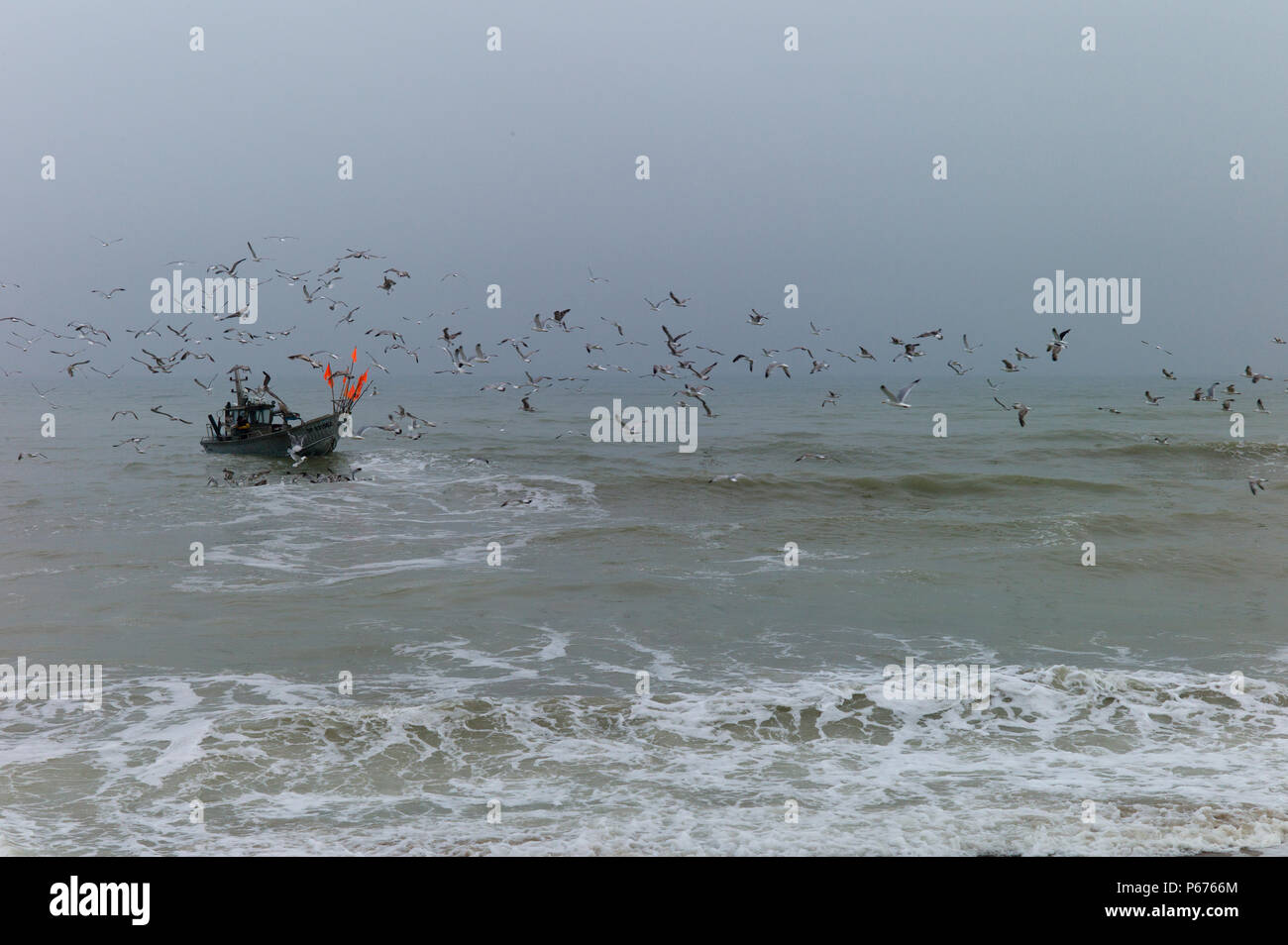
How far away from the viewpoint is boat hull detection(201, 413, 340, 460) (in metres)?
42.2

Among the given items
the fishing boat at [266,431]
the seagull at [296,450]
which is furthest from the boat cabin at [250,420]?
the seagull at [296,450]

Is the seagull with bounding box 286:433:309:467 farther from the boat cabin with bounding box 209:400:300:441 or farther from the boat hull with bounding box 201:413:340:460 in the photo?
the boat cabin with bounding box 209:400:300:441

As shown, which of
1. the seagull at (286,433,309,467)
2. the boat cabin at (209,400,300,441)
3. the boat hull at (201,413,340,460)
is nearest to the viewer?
the seagull at (286,433,309,467)

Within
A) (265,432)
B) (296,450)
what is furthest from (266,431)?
(296,450)

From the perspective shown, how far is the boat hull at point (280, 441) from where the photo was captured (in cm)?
4225

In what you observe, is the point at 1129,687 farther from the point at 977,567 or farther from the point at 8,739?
the point at 8,739

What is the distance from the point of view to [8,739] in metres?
10.4

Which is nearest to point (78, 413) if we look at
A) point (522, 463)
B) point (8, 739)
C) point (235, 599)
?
point (522, 463)

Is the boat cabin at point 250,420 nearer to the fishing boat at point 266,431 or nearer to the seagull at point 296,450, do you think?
the fishing boat at point 266,431

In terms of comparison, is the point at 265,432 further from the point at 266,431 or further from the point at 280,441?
the point at 280,441

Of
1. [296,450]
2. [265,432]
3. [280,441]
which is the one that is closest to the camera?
[296,450]

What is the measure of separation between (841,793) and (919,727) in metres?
2.31

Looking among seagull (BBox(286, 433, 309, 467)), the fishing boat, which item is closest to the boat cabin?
the fishing boat

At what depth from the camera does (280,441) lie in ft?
139
